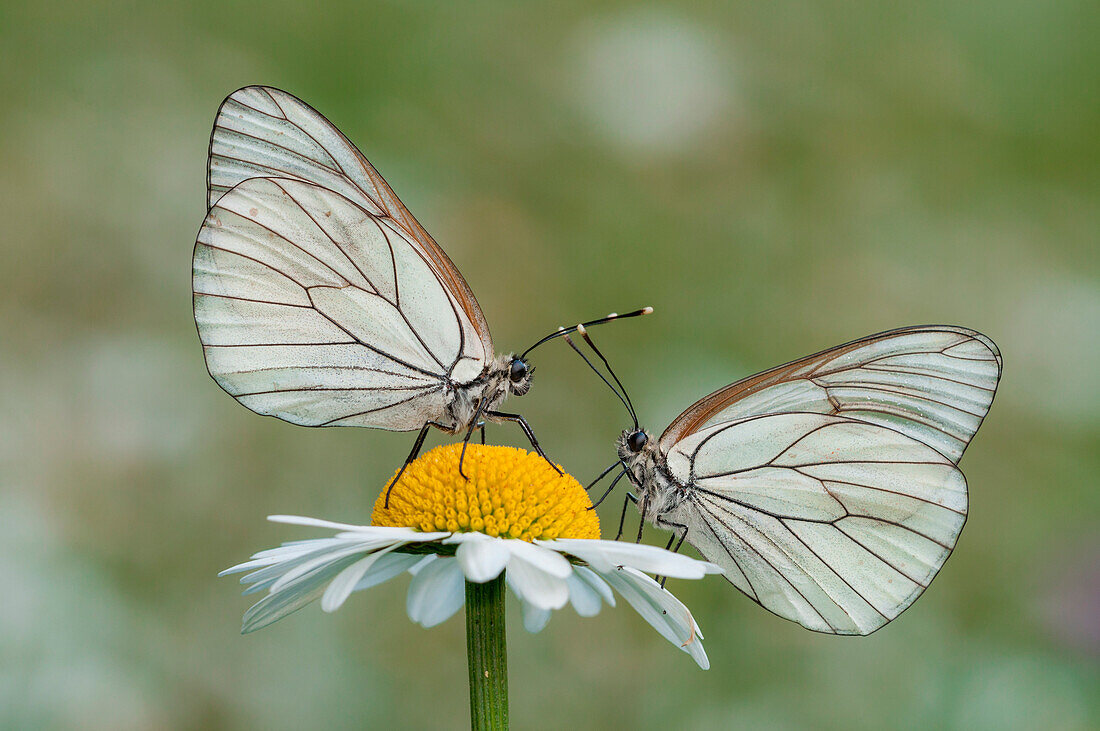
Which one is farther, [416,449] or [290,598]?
[416,449]

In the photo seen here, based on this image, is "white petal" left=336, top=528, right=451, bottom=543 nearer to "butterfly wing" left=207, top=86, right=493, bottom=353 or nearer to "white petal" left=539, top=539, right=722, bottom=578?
"white petal" left=539, top=539, right=722, bottom=578

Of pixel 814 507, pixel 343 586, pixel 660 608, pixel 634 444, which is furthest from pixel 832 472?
pixel 343 586

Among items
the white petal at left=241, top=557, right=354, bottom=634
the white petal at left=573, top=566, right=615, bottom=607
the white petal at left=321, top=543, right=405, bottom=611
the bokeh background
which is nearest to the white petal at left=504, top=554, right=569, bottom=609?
the white petal at left=573, top=566, right=615, bottom=607

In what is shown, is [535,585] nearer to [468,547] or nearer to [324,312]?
[468,547]

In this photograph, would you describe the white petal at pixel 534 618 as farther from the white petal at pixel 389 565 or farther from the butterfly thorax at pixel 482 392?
the butterfly thorax at pixel 482 392

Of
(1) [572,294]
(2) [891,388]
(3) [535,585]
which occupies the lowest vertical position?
(3) [535,585]

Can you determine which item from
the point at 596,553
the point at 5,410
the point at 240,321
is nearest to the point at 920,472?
the point at 596,553

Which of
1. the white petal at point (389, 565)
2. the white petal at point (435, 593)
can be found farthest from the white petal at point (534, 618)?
the white petal at point (389, 565)
